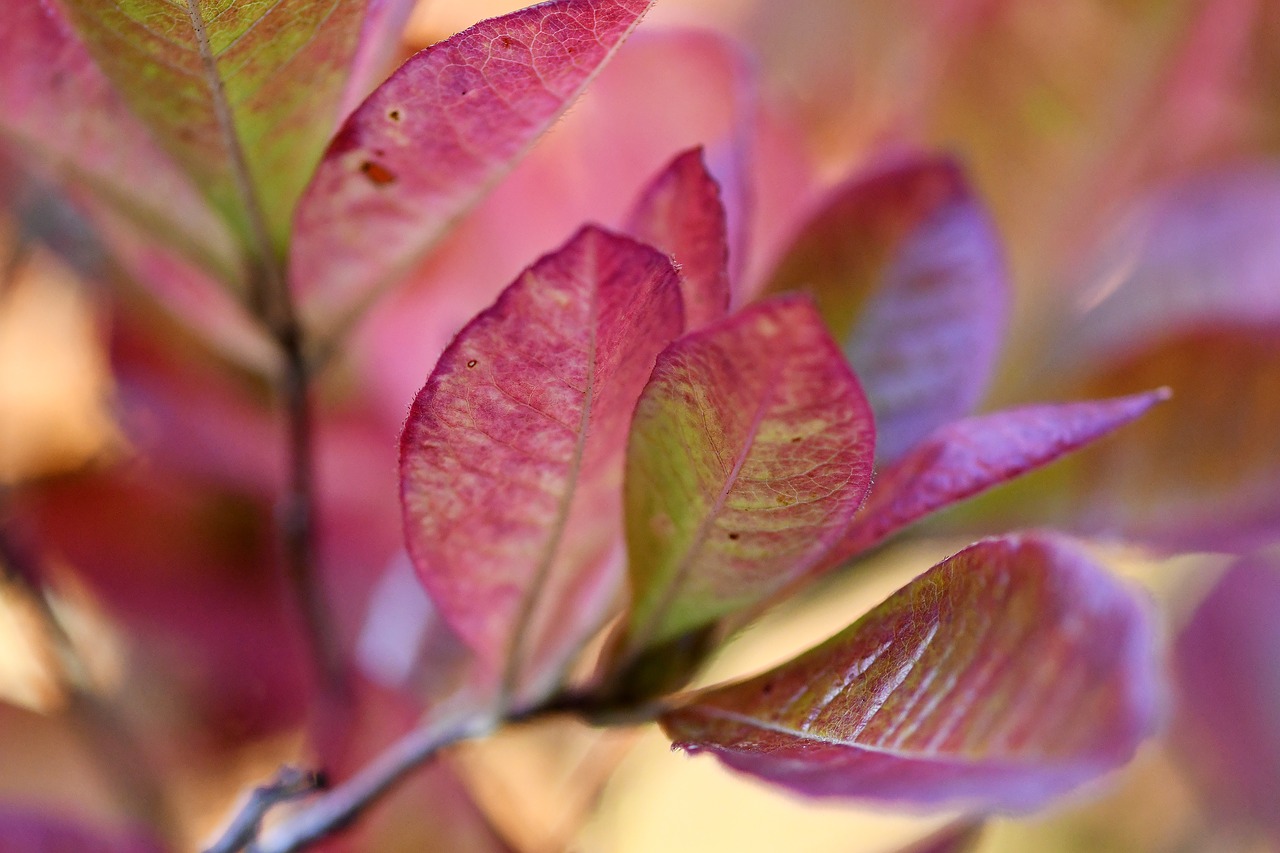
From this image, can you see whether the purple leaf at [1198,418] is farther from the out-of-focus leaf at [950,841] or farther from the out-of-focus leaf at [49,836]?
the out-of-focus leaf at [49,836]

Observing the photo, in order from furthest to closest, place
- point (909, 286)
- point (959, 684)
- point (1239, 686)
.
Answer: point (1239, 686)
point (909, 286)
point (959, 684)

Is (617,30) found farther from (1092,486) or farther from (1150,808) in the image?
(1150,808)

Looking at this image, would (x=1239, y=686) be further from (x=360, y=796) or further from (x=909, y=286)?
(x=360, y=796)

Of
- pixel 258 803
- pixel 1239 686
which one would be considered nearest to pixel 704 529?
pixel 258 803

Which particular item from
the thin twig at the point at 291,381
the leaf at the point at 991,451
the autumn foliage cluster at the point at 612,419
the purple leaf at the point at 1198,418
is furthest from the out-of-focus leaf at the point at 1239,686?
the thin twig at the point at 291,381

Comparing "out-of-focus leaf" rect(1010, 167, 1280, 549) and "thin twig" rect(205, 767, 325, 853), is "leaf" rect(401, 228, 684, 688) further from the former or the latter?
"out-of-focus leaf" rect(1010, 167, 1280, 549)

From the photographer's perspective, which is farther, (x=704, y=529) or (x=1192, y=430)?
(x=1192, y=430)
